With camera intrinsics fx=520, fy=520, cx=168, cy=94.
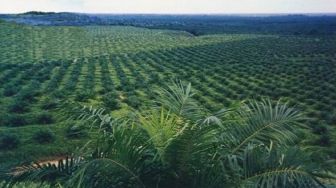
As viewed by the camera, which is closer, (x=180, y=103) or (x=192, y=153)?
(x=192, y=153)

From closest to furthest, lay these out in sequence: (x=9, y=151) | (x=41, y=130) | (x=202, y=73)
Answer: (x=9, y=151) < (x=41, y=130) < (x=202, y=73)

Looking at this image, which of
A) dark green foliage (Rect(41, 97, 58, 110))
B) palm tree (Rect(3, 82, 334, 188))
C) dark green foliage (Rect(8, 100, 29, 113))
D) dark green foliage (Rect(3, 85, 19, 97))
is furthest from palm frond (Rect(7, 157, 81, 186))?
dark green foliage (Rect(3, 85, 19, 97))

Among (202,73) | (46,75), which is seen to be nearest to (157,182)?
(46,75)

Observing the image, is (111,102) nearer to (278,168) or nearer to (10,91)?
(10,91)

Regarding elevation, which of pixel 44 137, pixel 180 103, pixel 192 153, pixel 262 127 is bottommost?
pixel 44 137

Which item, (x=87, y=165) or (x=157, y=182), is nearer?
(x=87, y=165)

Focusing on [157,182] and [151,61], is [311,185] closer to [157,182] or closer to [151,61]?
[157,182]

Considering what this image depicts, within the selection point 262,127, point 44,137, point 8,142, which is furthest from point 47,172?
point 44,137
